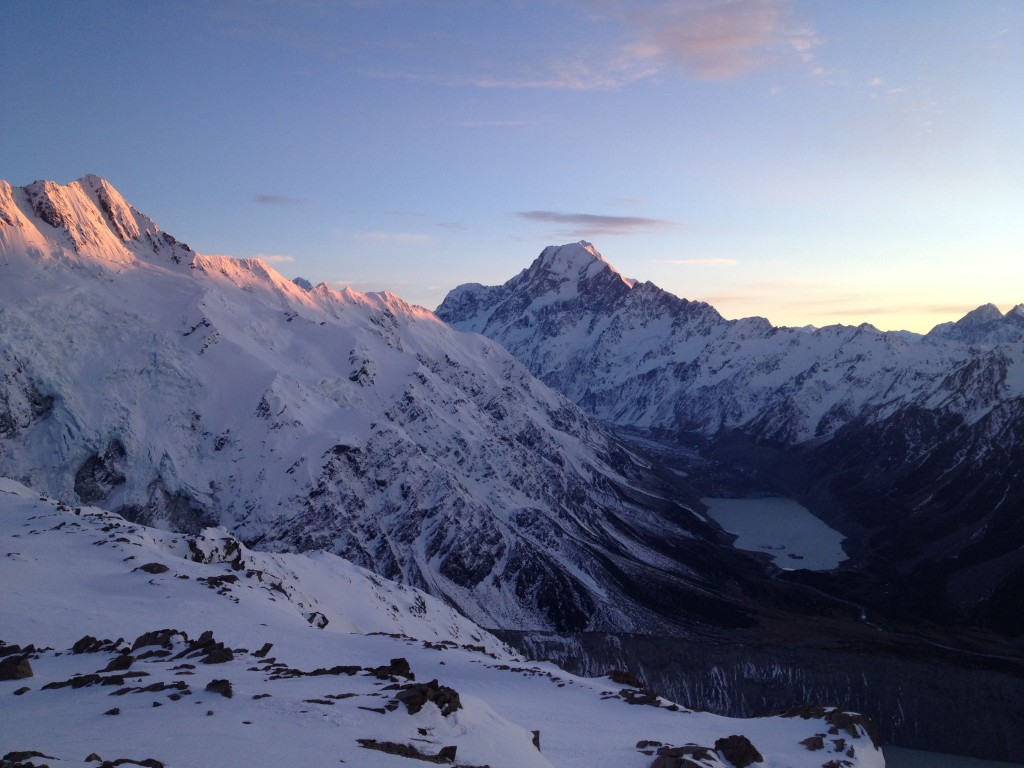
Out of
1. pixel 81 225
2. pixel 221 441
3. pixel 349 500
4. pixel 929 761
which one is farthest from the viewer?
pixel 81 225

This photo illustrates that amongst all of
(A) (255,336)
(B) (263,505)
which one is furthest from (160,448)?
(A) (255,336)

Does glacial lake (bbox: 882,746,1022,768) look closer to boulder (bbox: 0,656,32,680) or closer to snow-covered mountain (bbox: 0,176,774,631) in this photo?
snow-covered mountain (bbox: 0,176,774,631)

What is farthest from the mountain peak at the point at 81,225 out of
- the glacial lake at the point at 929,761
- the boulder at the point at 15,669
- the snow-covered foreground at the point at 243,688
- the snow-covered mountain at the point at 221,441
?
the glacial lake at the point at 929,761

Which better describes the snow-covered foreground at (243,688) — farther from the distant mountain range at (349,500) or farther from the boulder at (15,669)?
the distant mountain range at (349,500)

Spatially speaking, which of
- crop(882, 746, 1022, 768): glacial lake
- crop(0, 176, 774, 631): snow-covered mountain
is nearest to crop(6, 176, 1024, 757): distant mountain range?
crop(0, 176, 774, 631): snow-covered mountain

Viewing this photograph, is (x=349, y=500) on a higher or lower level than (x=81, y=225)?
lower

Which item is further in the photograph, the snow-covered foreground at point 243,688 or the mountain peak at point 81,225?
the mountain peak at point 81,225

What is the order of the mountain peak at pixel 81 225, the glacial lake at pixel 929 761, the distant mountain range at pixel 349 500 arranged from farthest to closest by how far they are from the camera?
the mountain peak at pixel 81 225
the distant mountain range at pixel 349 500
the glacial lake at pixel 929 761

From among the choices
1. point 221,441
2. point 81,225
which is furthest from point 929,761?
point 81,225

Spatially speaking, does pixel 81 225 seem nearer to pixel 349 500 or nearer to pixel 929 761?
pixel 349 500
